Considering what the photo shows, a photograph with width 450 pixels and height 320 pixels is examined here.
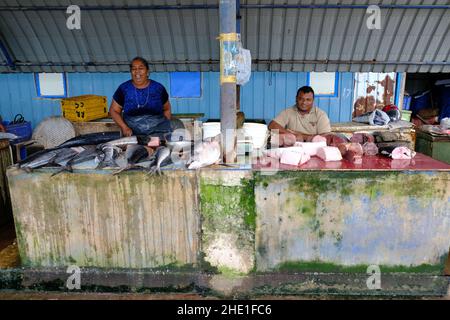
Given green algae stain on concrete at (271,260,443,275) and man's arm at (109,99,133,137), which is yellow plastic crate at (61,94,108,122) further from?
green algae stain on concrete at (271,260,443,275)

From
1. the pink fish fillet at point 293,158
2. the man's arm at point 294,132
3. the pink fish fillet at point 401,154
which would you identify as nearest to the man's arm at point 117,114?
the man's arm at point 294,132

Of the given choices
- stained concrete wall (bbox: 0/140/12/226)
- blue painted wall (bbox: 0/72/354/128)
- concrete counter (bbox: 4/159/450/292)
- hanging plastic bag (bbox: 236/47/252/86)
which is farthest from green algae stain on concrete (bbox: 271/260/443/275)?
blue painted wall (bbox: 0/72/354/128)

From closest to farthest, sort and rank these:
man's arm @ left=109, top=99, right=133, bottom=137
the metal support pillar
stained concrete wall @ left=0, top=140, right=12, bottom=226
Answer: the metal support pillar → man's arm @ left=109, top=99, right=133, bottom=137 → stained concrete wall @ left=0, top=140, right=12, bottom=226

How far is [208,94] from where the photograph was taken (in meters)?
7.56

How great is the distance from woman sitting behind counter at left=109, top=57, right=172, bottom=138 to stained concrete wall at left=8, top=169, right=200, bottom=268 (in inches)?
54.5

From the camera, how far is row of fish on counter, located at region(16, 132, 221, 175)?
11.1 feet

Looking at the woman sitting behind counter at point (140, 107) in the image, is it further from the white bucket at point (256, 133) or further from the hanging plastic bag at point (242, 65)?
the hanging plastic bag at point (242, 65)

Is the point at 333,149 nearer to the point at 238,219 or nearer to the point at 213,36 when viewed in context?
the point at 238,219

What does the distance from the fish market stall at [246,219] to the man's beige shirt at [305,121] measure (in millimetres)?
1482

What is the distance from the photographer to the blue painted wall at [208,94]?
7.47m

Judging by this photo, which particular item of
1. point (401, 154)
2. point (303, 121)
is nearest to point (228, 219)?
point (401, 154)

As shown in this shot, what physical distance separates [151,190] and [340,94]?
5.43 meters

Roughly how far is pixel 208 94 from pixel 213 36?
1.22m
